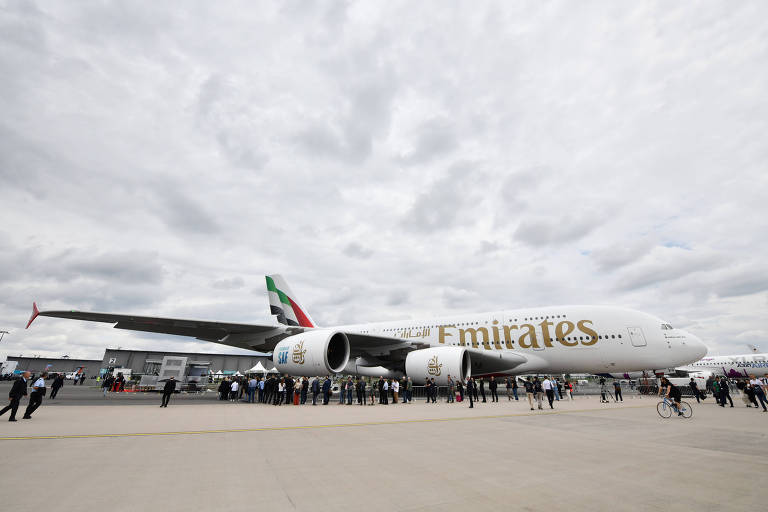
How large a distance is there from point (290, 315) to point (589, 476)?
2583 centimetres

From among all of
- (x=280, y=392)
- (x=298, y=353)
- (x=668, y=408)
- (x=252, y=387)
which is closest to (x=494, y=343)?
(x=668, y=408)

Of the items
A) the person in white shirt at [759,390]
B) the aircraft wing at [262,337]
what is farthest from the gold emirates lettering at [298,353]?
the person in white shirt at [759,390]

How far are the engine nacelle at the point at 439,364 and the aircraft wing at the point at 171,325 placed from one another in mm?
6079

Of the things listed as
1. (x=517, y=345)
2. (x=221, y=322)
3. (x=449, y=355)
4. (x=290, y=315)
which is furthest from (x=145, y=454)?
(x=290, y=315)

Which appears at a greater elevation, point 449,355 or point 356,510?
point 449,355

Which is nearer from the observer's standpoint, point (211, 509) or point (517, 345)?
point (211, 509)

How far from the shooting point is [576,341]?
18.4 meters

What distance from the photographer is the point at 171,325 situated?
15.9 meters

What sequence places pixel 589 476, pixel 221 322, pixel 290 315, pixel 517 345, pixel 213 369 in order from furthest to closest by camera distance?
pixel 213 369, pixel 290 315, pixel 517 345, pixel 221 322, pixel 589 476

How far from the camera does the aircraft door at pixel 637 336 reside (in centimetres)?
1750

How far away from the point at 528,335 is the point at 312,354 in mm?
11860

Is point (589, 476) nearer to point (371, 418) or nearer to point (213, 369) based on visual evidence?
point (371, 418)

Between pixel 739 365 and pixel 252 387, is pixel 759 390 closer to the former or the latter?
pixel 252 387

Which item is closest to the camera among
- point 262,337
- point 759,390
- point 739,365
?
point 759,390
